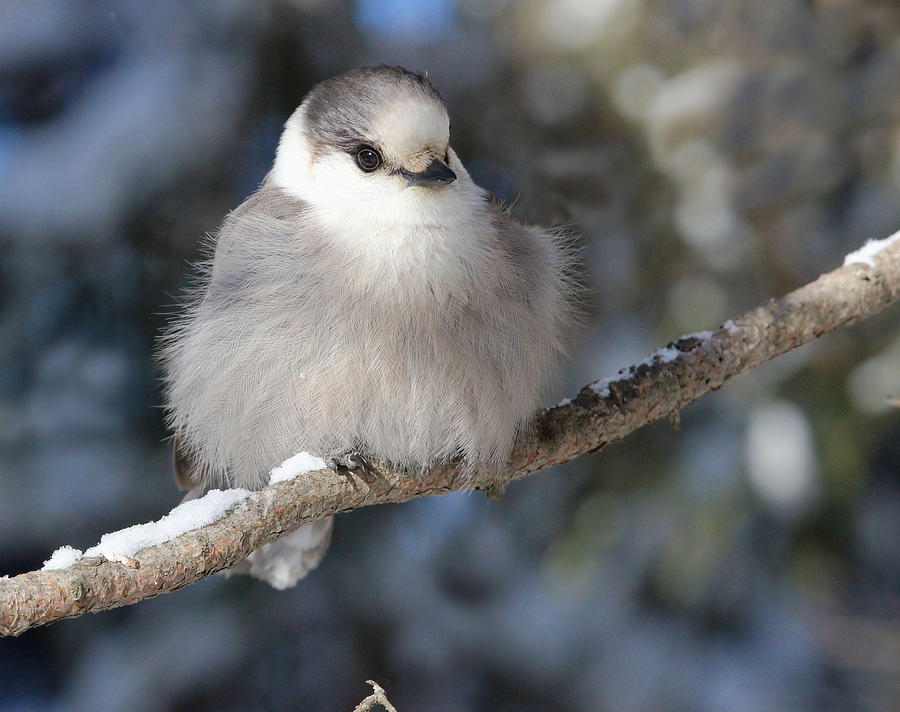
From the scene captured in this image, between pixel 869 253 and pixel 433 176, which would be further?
pixel 869 253

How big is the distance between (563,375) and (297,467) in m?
1.18

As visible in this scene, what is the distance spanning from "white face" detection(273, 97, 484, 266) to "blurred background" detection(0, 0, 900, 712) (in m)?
0.80

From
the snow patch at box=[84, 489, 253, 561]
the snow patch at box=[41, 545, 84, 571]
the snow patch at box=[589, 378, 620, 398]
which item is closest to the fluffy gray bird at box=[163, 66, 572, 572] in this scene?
the snow patch at box=[589, 378, 620, 398]

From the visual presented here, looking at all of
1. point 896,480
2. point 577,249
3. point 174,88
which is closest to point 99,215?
point 174,88

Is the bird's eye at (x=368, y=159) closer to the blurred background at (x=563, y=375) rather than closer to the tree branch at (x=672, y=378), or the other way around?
the tree branch at (x=672, y=378)

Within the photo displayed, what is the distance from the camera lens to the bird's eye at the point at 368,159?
7.11 ft

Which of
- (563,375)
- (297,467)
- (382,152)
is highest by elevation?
(382,152)

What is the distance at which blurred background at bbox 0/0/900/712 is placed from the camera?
2.87m

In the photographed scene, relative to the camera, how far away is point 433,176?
6.79ft

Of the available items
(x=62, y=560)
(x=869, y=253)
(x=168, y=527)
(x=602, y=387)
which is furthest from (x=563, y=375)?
(x=62, y=560)

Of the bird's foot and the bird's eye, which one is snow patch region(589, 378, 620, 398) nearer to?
the bird's foot

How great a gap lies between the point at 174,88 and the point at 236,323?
1199 millimetres

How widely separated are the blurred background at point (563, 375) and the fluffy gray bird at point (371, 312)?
698 mm

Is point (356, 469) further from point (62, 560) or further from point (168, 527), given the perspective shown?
point (62, 560)
